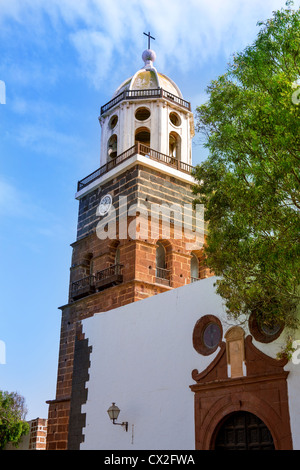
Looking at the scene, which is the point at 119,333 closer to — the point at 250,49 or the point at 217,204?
the point at 217,204

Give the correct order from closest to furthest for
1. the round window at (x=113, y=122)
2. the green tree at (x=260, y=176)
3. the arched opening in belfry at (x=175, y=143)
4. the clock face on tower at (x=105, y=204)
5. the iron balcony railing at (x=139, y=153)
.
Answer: the green tree at (x=260, y=176) → the iron balcony railing at (x=139, y=153) → the clock face on tower at (x=105, y=204) → the arched opening in belfry at (x=175, y=143) → the round window at (x=113, y=122)

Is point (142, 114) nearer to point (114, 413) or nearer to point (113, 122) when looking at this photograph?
point (113, 122)

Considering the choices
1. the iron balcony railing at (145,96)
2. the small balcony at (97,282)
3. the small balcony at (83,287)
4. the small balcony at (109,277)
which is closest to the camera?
the small balcony at (109,277)

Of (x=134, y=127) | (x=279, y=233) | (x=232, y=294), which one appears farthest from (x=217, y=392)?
(x=134, y=127)

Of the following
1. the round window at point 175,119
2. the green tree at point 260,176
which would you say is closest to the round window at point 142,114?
the round window at point 175,119

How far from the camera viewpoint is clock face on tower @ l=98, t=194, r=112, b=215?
19.8m

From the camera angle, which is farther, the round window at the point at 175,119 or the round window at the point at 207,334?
the round window at the point at 175,119

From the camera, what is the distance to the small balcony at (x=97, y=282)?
709 inches

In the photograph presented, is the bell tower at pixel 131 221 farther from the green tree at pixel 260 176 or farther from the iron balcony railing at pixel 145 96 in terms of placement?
the green tree at pixel 260 176

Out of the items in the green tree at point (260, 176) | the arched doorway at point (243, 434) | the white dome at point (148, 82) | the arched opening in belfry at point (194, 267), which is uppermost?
the white dome at point (148, 82)

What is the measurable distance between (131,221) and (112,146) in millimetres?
4942

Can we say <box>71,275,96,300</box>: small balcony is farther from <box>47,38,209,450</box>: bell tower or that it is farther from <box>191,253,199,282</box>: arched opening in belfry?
<box>191,253,199,282</box>: arched opening in belfry

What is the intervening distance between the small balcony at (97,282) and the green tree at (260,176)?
855cm
